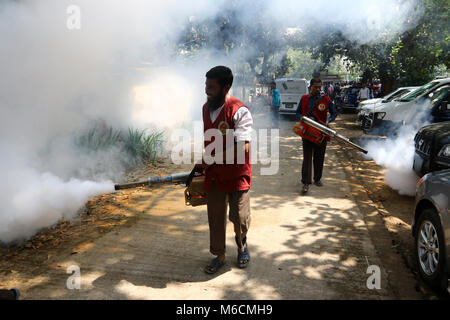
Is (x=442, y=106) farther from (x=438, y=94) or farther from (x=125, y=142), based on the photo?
(x=125, y=142)

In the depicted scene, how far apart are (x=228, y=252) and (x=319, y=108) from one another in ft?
9.54

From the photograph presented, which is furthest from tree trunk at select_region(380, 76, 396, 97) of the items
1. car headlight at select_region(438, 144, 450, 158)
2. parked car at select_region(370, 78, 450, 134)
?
car headlight at select_region(438, 144, 450, 158)

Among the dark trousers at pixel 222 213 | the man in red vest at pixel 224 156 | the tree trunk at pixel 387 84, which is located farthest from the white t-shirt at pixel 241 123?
the tree trunk at pixel 387 84

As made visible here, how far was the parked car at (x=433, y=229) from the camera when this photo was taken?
2680 millimetres

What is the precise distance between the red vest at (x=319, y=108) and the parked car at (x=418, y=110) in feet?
9.35

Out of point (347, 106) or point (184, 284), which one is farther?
point (347, 106)

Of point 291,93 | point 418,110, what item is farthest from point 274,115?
point 418,110

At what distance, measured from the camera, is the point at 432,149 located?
4.51m

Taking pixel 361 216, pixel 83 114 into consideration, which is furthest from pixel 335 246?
pixel 83 114

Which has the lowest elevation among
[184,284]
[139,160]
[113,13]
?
[184,284]

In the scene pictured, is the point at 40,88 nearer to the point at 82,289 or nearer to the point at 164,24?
the point at 164,24

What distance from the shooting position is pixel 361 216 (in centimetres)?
457

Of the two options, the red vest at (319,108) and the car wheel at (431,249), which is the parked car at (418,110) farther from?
the car wheel at (431,249)

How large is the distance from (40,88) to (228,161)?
13.2ft
